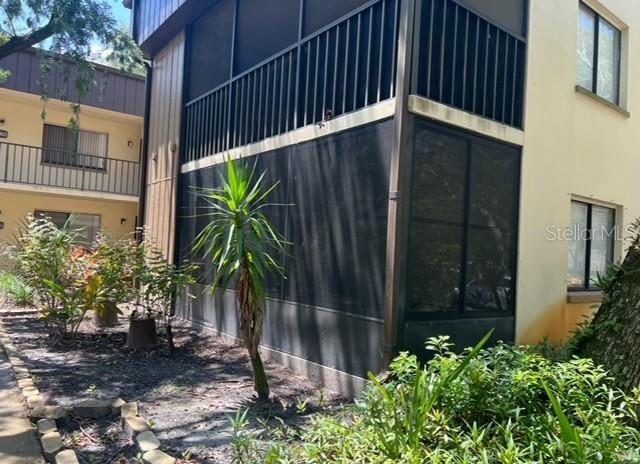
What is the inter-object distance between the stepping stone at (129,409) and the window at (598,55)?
741cm

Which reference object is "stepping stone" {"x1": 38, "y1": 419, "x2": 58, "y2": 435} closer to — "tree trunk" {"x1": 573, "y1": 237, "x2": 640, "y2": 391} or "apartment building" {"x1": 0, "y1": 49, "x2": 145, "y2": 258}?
"tree trunk" {"x1": 573, "y1": 237, "x2": 640, "y2": 391}

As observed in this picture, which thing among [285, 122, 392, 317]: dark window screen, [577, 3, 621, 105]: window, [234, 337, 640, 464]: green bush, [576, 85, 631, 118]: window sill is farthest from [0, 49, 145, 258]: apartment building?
[234, 337, 640, 464]: green bush

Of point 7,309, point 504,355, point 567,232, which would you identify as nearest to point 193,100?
point 7,309

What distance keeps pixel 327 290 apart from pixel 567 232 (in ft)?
12.4

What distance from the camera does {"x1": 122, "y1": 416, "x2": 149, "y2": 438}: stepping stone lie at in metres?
3.74

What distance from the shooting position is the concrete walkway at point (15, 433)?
345 centimetres

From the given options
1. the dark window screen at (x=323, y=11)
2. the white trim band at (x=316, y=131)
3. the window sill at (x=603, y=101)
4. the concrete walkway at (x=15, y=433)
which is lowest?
the concrete walkway at (x=15, y=433)

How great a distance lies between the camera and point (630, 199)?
334 inches

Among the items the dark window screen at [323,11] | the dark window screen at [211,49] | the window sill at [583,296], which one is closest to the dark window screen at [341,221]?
the dark window screen at [323,11]

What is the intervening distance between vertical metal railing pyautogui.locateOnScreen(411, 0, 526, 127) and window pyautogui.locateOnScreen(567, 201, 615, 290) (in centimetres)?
225

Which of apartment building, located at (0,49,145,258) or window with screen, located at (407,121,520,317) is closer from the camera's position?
A: window with screen, located at (407,121,520,317)

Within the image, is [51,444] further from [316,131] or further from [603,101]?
[603,101]

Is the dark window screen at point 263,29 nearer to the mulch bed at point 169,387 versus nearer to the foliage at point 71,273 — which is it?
the foliage at point 71,273

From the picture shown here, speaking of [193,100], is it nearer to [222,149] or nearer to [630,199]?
[222,149]
